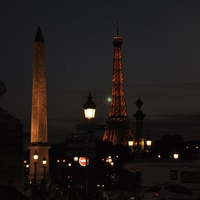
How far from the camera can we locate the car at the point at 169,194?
98.5ft

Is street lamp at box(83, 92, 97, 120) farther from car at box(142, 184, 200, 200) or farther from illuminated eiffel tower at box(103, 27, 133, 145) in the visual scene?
illuminated eiffel tower at box(103, 27, 133, 145)

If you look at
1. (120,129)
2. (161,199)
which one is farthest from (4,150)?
(120,129)

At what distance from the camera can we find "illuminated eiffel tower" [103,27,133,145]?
502 feet

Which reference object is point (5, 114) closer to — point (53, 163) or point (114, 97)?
point (53, 163)

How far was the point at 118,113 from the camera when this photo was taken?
511ft

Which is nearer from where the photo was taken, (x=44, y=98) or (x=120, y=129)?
(x=44, y=98)

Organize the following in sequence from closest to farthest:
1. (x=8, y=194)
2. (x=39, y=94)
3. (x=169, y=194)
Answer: (x=8, y=194) < (x=169, y=194) < (x=39, y=94)

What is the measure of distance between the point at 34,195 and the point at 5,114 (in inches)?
523

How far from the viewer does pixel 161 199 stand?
29609mm

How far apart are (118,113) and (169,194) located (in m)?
125

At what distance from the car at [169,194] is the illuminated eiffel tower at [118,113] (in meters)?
119

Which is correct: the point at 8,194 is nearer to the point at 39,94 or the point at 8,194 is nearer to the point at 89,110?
the point at 89,110

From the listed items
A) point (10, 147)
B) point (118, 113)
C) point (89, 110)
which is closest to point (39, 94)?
point (10, 147)

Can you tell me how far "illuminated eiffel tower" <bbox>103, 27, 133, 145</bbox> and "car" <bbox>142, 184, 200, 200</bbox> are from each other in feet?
391
